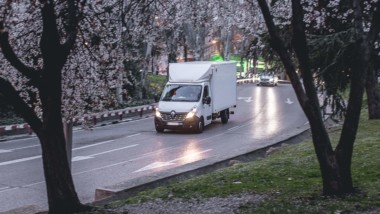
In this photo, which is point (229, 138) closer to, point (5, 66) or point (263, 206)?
point (5, 66)

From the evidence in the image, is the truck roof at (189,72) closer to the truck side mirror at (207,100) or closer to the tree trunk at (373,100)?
the truck side mirror at (207,100)

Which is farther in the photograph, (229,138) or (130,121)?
(130,121)

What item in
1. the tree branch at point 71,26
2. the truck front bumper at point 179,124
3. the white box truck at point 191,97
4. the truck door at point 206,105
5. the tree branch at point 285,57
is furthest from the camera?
the truck door at point 206,105

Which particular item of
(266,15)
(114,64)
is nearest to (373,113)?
(114,64)

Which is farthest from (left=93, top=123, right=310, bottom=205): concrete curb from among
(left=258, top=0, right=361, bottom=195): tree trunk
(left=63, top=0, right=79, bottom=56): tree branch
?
(left=258, top=0, right=361, bottom=195): tree trunk

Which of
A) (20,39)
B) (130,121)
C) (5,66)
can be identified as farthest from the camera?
(130,121)

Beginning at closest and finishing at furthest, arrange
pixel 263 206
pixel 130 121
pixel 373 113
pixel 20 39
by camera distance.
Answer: pixel 263 206, pixel 20 39, pixel 373 113, pixel 130 121

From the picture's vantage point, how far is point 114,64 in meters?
11.1

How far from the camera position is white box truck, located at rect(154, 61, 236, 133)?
24.1 meters

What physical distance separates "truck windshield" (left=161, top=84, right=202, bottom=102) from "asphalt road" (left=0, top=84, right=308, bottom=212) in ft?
5.13

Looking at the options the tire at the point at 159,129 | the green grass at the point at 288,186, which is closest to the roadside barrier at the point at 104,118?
the tire at the point at 159,129

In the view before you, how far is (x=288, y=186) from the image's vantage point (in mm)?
9008

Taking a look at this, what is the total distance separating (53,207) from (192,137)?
15.0 metres

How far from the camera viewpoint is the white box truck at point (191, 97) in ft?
79.2
